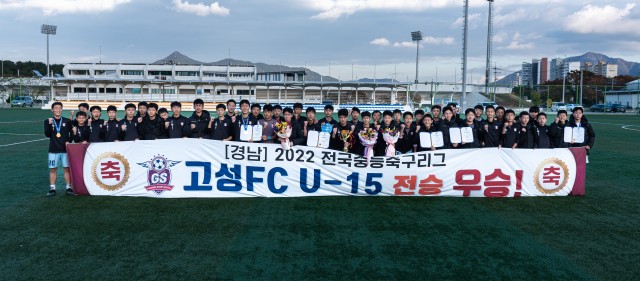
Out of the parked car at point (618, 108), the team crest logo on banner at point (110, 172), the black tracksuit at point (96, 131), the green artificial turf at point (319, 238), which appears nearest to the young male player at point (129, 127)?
the black tracksuit at point (96, 131)

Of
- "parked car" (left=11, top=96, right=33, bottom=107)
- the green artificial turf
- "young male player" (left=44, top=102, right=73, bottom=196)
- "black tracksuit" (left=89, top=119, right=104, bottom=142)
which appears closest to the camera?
the green artificial turf

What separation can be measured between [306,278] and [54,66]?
111181 mm

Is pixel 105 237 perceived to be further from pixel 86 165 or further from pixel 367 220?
pixel 367 220

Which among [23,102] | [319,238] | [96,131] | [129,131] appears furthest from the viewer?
[23,102]

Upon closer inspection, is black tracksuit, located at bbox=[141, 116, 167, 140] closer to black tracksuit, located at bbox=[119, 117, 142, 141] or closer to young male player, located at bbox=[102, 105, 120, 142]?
black tracksuit, located at bbox=[119, 117, 142, 141]

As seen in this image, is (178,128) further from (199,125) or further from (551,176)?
(551,176)

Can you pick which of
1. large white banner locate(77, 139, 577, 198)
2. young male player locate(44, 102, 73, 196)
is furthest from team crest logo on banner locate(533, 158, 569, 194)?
young male player locate(44, 102, 73, 196)

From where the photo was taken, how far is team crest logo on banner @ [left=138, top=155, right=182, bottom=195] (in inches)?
280

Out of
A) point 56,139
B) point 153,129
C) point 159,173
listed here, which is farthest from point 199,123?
→ point 56,139

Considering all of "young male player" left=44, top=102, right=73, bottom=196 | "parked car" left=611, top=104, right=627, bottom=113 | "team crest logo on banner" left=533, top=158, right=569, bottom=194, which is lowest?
"team crest logo on banner" left=533, top=158, right=569, bottom=194

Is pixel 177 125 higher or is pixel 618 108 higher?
pixel 618 108

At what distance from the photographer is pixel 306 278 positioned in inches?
156

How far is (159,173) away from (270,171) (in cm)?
178

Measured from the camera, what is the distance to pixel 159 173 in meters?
7.11
